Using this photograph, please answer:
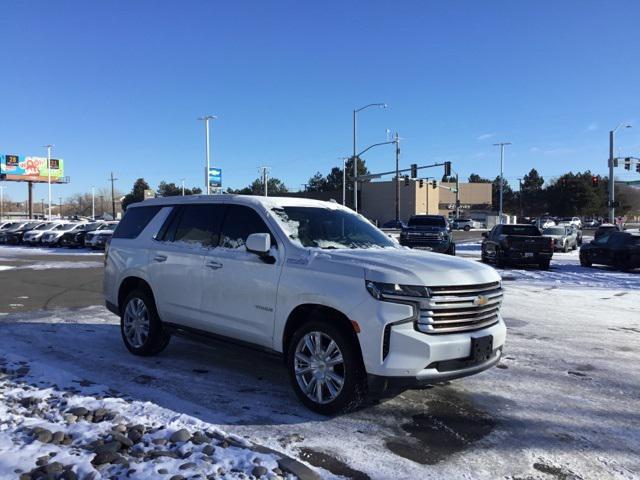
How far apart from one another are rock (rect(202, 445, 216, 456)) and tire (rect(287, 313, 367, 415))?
116 cm

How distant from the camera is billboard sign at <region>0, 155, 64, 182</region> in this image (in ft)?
289

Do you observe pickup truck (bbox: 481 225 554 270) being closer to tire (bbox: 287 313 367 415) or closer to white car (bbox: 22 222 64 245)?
tire (bbox: 287 313 367 415)

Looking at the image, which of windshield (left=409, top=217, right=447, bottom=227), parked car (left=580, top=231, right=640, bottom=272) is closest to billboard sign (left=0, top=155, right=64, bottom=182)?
windshield (left=409, top=217, right=447, bottom=227)

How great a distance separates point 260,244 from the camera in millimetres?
5062

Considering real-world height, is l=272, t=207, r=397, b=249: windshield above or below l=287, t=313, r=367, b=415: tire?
above

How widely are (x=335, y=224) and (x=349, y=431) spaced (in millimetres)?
2260

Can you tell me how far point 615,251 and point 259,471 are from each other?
773 inches

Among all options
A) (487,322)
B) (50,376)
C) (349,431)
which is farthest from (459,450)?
(50,376)

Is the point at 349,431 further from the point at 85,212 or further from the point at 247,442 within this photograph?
the point at 85,212

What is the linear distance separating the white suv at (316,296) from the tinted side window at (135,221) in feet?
0.96

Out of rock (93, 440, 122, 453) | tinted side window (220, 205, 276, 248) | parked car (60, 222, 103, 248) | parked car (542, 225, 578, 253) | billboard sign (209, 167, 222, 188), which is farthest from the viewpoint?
billboard sign (209, 167, 222, 188)

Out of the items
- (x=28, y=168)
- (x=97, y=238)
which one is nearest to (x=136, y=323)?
(x=97, y=238)

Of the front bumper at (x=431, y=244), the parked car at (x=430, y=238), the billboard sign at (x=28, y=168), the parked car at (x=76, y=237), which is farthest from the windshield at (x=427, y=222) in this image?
the billboard sign at (x=28, y=168)

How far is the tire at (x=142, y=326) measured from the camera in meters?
6.55
